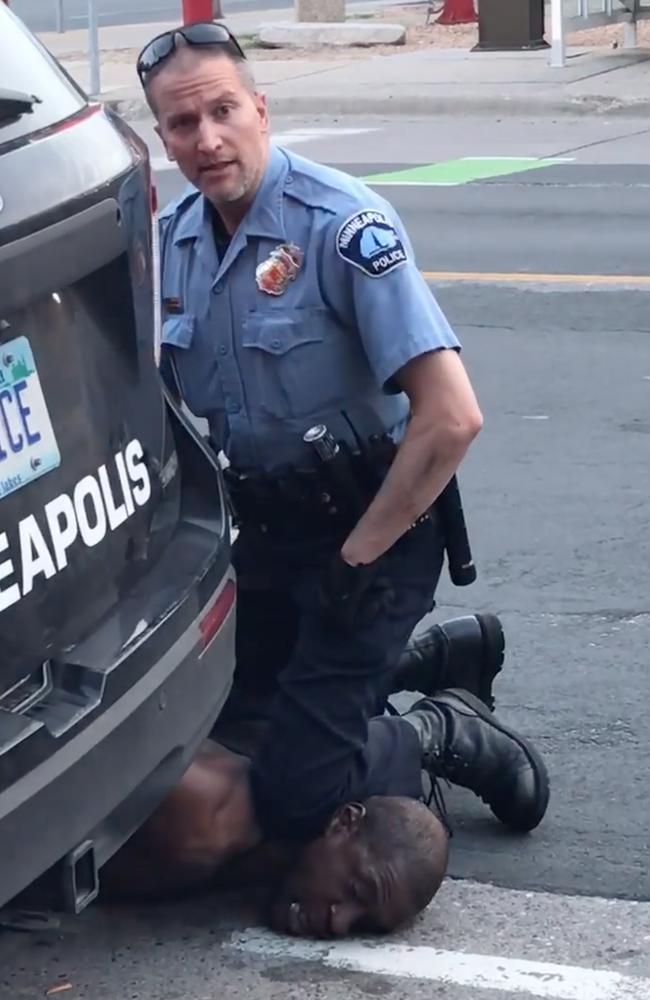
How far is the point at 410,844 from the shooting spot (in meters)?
3.41

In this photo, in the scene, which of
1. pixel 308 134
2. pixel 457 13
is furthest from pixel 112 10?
pixel 308 134

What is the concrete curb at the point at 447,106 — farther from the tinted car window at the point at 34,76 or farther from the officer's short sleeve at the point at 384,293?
the tinted car window at the point at 34,76

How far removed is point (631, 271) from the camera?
30.1 feet

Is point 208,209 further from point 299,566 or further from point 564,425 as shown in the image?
point 564,425

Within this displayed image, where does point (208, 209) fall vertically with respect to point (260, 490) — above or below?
above

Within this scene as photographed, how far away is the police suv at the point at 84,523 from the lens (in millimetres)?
2549

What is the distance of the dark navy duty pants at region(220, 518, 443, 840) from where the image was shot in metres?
3.49

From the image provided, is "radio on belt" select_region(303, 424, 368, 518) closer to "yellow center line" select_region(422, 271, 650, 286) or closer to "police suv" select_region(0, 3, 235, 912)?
"police suv" select_region(0, 3, 235, 912)

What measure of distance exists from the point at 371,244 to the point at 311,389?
11.3 inches

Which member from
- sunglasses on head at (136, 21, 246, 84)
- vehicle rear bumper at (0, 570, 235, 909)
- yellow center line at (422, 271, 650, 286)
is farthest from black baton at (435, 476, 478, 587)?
yellow center line at (422, 271, 650, 286)

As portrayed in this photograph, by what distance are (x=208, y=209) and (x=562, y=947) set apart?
4.84 ft

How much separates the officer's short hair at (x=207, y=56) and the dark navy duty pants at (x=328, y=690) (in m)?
0.83

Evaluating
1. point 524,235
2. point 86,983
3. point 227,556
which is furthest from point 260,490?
point 524,235

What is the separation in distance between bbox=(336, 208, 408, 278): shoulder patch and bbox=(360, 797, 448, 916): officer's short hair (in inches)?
37.4
